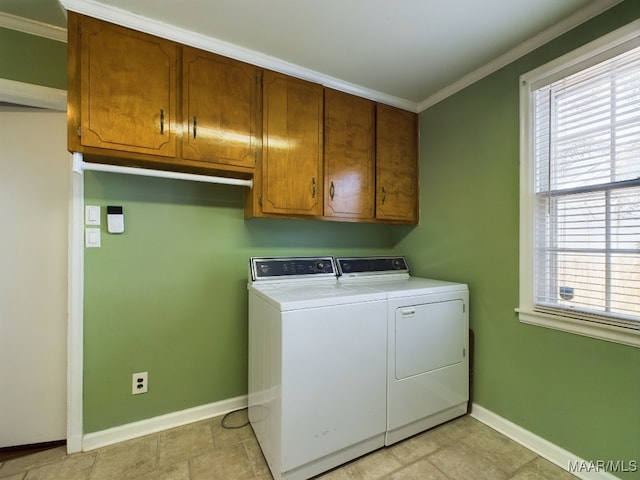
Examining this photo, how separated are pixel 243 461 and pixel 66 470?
91cm

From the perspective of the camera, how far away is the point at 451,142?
7.08ft

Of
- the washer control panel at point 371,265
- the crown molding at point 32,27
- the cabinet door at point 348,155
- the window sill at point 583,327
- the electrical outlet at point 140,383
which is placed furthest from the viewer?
the washer control panel at point 371,265

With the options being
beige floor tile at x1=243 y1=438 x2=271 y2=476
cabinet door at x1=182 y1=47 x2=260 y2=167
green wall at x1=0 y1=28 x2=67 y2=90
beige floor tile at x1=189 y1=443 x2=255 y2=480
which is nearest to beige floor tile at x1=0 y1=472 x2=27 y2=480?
beige floor tile at x1=189 y1=443 x2=255 y2=480

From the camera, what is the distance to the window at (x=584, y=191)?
4.34 feet

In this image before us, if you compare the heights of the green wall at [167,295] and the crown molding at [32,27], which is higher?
the crown molding at [32,27]

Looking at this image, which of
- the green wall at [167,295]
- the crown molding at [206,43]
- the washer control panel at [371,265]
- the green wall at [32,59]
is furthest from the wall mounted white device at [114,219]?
the washer control panel at [371,265]

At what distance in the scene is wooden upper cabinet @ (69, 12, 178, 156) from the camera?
1.39 m

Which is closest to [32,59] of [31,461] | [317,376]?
[31,461]

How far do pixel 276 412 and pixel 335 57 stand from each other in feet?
6.82

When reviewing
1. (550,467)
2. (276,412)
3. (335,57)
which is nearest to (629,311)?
(550,467)

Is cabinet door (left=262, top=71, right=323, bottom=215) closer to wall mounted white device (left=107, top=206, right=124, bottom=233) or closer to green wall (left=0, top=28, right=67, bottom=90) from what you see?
wall mounted white device (left=107, top=206, right=124, bottom=233)

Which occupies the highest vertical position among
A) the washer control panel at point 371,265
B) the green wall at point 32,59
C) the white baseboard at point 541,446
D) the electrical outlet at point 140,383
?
the green wall at point 32,59

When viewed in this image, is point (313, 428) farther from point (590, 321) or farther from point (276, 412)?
point (590, 321)

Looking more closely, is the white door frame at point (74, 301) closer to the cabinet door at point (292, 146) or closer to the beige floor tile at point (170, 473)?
the beige floor tile at point (170, 473)
